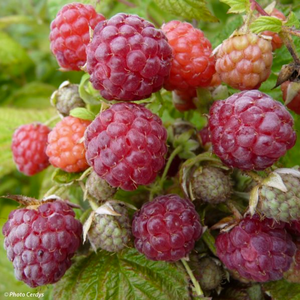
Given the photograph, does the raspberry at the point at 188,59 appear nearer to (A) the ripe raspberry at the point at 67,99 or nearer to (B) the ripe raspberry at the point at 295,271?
(A) the ripe raspberry at the point at 67,99

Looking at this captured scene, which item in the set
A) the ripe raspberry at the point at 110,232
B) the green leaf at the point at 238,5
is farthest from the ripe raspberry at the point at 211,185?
the green leaf at the point at 238,5

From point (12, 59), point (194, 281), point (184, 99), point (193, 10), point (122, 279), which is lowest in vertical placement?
point (12, 59)

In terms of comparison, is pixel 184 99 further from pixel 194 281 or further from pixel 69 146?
pixel 194 281

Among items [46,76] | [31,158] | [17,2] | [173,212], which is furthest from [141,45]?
[17,2]

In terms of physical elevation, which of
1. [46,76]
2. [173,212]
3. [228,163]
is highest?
[228,163]

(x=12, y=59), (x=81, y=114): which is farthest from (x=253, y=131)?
(x=12, y=59)

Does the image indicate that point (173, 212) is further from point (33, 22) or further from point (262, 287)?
point (33, 22)

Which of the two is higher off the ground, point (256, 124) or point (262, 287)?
point (256, 124)
